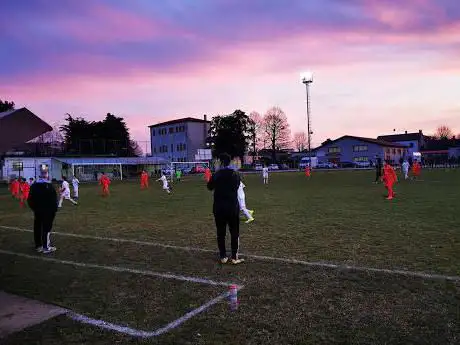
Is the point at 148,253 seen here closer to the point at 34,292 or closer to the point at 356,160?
the point at 34,292

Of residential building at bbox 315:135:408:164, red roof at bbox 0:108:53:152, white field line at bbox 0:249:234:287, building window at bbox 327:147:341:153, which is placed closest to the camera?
red roof at bbox 0:108:53:152

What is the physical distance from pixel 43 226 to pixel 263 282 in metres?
5.28

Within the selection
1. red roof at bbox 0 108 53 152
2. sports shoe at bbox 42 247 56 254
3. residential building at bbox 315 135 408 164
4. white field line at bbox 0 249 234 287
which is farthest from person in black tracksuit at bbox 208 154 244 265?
residential building at bbox 315 135 408 164

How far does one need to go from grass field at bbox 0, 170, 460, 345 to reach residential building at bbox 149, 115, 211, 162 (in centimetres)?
9509

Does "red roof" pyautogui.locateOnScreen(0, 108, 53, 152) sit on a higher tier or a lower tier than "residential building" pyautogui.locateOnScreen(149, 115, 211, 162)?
lower

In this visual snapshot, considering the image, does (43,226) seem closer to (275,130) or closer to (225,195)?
(225,195)

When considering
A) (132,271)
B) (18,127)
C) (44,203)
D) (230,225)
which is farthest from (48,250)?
(18,127)

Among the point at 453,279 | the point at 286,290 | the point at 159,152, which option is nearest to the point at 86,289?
the point at 286,290

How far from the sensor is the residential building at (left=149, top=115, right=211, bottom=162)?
106 metres

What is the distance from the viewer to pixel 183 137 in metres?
107

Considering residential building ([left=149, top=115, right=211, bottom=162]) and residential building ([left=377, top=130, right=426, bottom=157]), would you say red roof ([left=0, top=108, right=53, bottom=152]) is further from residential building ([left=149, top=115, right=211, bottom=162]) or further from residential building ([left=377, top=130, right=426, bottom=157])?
residential building ([left=377, top=130, right=426, bottom=157])

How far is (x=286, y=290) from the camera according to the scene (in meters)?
5.71

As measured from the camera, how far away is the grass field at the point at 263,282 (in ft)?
14.4

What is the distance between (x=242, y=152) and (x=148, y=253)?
3551 inches
